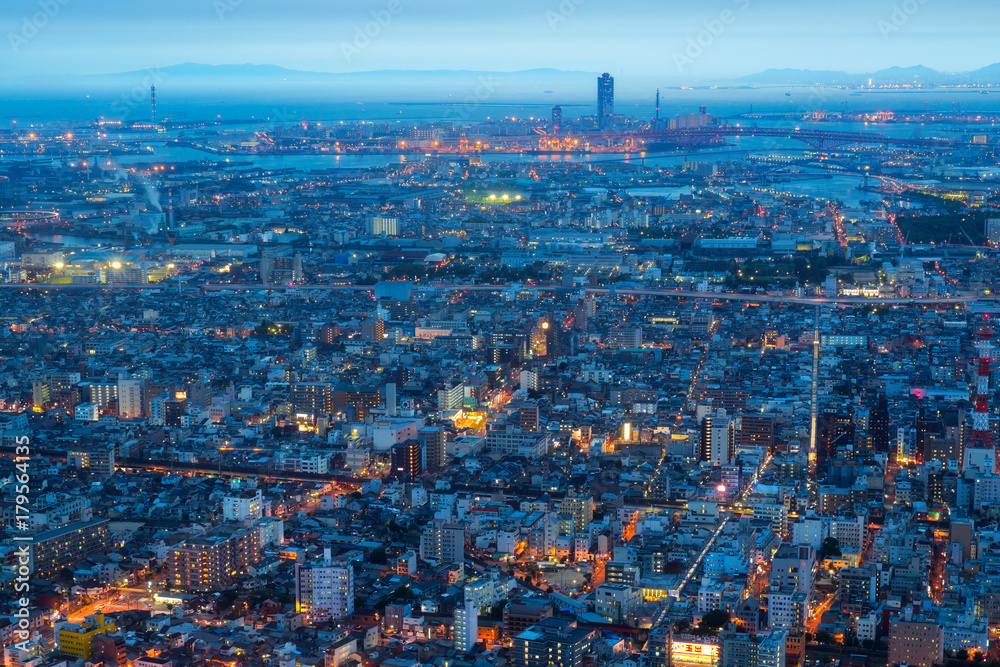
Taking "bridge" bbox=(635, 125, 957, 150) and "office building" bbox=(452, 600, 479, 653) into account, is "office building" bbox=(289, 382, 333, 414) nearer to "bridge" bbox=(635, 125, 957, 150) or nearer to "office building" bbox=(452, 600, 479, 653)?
"office building" bbox=(452, 600, 479, 653)

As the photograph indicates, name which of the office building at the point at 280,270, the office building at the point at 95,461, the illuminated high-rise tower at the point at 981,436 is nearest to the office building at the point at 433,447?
the office building at the point at 95,461

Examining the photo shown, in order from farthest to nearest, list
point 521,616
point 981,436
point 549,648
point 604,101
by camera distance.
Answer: point 604,101
point 981,436
point 521,616
point 549,648

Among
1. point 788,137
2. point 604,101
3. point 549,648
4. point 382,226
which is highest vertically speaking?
point 604,101

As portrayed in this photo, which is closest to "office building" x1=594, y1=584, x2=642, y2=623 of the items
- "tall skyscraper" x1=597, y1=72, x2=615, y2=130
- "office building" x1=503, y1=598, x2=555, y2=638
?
"office building" x1=503, y1=598, x2=555, y2=638

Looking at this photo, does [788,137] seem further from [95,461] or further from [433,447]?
[95,461]

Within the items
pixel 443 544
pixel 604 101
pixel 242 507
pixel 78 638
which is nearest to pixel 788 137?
pixel 604 101

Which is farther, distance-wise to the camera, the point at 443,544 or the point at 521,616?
the point at 443,544

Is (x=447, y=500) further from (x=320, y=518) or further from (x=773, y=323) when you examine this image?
(x=773, y=323)
